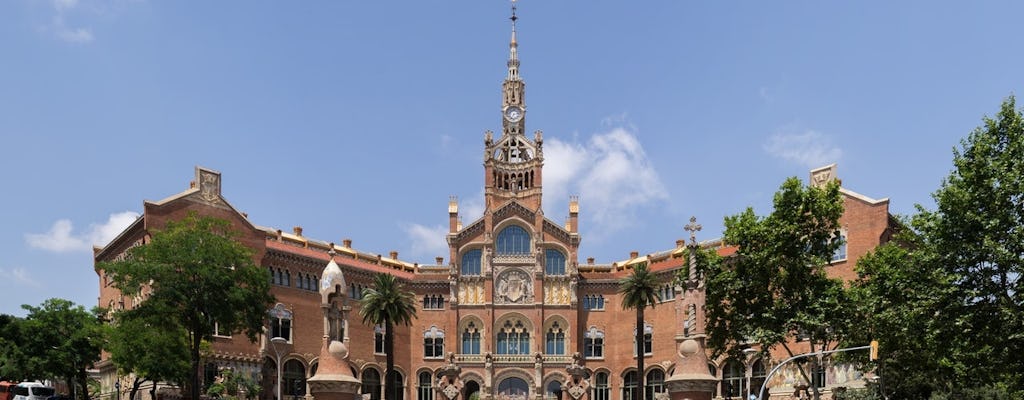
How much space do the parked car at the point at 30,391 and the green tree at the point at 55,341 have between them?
3.65 ft

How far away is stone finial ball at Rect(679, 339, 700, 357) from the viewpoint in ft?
120

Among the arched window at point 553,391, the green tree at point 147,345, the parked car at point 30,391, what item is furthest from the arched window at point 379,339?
the green tree at point 147,345

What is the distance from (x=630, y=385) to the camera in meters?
92.1

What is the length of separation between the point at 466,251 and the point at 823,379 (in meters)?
31.9

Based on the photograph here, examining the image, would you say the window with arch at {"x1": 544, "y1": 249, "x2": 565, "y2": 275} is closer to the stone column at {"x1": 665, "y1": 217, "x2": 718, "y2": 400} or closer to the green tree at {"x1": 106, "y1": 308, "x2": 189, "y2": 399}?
the green tree at {"x1": 106, "y1": 308, "x2": 189, "y2": 399}

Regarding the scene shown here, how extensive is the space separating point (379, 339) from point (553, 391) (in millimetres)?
15067

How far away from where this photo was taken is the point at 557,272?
306 ft

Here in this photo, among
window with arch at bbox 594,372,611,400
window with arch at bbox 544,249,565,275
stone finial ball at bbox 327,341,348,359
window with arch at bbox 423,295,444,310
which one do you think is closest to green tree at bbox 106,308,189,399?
stone finial ball at bbox 327,341,348,359

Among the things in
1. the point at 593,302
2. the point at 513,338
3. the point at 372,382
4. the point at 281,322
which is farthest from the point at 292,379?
the point at 593,302

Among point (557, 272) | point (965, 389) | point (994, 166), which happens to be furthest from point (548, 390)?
point (994, 166)

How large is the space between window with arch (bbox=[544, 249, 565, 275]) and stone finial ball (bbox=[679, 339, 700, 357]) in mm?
56394

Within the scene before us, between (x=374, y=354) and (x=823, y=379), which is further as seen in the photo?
(x=374, y=354)

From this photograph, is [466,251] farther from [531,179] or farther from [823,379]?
[823,379]

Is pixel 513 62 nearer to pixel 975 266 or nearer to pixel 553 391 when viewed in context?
pixel 553 391
